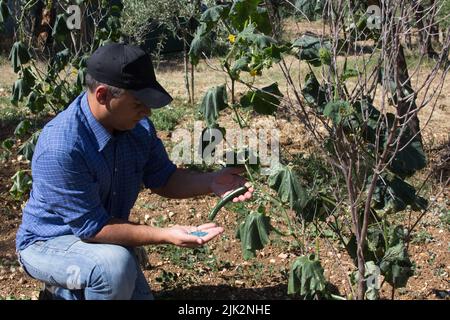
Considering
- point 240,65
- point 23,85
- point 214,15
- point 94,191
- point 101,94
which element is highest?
point 214,15

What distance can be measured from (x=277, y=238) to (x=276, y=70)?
5.29m

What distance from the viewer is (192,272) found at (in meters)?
3.86

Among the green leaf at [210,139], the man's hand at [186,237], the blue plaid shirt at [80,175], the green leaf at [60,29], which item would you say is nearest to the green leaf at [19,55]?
the green leaf at [60,29]

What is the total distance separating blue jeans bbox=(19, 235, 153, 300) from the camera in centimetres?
275

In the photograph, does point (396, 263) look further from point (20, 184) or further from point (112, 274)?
point (20, 184)

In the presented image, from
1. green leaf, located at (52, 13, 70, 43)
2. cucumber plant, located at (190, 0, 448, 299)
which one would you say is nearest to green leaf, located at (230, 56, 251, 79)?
cucumber plant, located at (190, 0, 448, 299)

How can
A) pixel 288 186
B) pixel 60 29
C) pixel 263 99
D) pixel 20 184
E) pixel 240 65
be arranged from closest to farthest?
1. pixel 288 186
2. pixel 240 65
3. pixel 263 99
4. pixel 20 184
5. pixel 60 29

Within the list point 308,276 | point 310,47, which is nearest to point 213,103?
point 310,47

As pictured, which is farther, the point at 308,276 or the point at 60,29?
the point at 60,29

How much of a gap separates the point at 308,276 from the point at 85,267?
2.72ft

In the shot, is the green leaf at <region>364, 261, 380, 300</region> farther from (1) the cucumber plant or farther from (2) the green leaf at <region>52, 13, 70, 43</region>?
(2) the green leaf at <region>52, 13, 70, 43</region>

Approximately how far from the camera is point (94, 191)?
2.77 m

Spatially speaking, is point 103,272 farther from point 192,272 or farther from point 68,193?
point 192,272

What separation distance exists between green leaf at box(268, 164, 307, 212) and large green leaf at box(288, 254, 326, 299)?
203 millimetres
